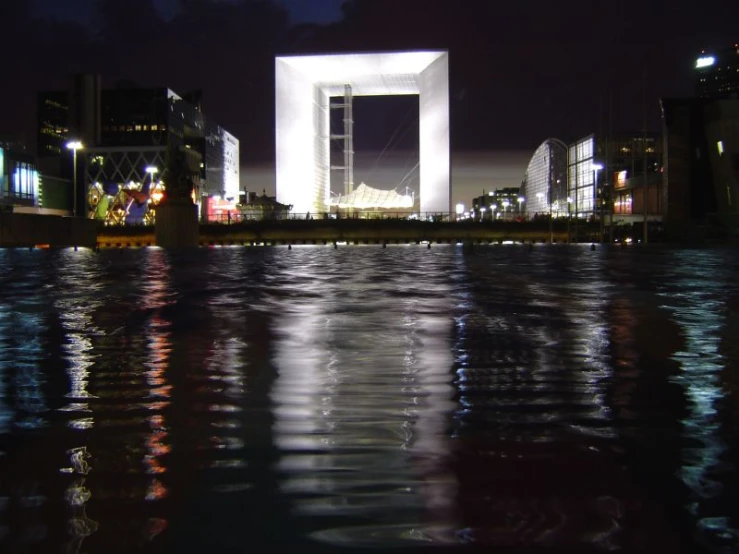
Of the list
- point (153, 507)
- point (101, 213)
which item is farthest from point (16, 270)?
point (101, 213)

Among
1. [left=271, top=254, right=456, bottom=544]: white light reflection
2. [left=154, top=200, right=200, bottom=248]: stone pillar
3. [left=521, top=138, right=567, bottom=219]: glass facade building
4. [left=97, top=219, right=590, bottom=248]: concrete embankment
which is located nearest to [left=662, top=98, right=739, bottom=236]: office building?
[left=97, top=219, right=590, bottom=248]: concrete embankment

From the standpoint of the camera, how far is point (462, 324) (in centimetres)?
722

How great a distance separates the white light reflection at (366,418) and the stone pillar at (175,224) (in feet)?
104

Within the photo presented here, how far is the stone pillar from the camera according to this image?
37562mm

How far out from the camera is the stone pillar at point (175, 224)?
123 ft

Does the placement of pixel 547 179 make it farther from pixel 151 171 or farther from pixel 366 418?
pixel 366 418

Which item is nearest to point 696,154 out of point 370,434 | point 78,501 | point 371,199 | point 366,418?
point 371,199

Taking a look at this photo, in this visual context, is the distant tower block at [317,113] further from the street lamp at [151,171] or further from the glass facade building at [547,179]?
the glass facade building at [547,179]

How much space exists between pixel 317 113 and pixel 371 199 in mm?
12638

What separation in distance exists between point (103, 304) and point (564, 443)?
7.54 meters

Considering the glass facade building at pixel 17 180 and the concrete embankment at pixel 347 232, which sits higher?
the glass facade building at pixel 17 180

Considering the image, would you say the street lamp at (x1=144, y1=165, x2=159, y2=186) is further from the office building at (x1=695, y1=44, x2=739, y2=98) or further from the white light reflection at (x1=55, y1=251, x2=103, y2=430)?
the office building at (x1=695, y1=44, x2=739, y2=98)

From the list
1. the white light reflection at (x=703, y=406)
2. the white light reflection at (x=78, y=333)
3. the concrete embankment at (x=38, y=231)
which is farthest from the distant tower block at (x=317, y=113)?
the white light reflection at (x=703, y=406)

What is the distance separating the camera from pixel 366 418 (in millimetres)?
3623
